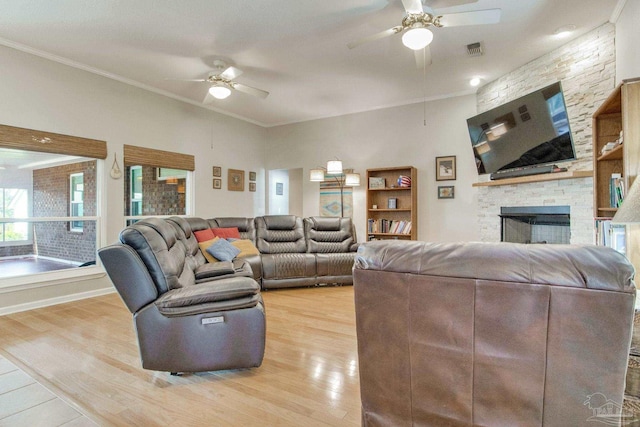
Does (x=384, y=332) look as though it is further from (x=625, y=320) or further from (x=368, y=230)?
(x=368, y=230)

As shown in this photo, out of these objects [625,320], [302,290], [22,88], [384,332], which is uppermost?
[22,88]

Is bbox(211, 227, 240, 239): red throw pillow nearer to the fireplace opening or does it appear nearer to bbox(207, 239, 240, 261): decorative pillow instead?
bbox(207, 239, 240, 261): decorative pillow

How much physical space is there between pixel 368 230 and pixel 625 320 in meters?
4.47

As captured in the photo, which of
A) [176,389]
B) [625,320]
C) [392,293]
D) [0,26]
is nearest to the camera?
[625,320]

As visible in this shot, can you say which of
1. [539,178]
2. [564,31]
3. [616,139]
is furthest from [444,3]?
[539,178]

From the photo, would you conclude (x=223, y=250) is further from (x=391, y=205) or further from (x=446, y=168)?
(x=446, y=168)

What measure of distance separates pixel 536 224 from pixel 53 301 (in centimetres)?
596

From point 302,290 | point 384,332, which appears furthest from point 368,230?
point 384,332

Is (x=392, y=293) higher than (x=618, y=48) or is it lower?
lower

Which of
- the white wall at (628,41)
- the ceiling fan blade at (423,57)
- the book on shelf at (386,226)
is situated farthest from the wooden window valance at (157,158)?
the white wall at (628,41)

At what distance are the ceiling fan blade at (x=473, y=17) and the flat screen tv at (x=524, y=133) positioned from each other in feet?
4.72

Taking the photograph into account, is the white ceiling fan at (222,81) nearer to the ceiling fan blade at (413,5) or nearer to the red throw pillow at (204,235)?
the red throw pillow at (204,235)

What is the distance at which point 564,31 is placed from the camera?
3244mm

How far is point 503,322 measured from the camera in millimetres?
982
